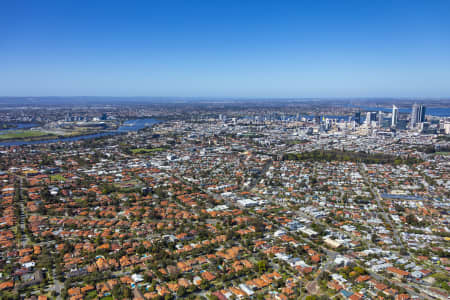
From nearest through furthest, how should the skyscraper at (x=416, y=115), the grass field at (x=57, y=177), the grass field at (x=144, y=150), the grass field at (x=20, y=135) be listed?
the grass field at (x=57, y=177) < the grass field at (x=144, y=150) < the grass field at (x=20, y=135) < the skyscraper at (x=416, y=115)

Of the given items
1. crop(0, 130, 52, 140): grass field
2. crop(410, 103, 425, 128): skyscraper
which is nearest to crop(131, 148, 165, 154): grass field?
crop(0, 130, 52, 140): grass field

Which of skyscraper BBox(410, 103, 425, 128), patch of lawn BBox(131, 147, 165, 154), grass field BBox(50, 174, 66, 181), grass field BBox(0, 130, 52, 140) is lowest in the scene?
grass field BBox(50, 174, 66, 181)

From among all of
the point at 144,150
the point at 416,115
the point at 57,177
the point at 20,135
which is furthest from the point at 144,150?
the point at 416,115

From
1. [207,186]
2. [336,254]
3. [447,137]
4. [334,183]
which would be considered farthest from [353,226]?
[447,137]

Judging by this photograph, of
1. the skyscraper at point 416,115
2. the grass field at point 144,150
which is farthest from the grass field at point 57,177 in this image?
the skyscraper at point 416,115

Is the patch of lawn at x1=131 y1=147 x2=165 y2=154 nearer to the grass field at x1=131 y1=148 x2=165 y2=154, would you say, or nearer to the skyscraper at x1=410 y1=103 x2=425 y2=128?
the grass field at x1=131 y1=148 x2=165 y2=154

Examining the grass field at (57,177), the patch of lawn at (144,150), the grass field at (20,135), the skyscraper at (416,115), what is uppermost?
the skyscraper at (416,115)

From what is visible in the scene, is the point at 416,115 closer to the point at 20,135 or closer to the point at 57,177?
the point at 57,177

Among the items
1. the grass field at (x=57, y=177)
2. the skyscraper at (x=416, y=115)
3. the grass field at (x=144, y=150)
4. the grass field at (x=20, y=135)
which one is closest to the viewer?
the grass field at (x=57, y=177)

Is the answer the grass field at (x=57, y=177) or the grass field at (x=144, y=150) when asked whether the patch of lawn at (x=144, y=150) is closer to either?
the grass field at (x=144, y=150)

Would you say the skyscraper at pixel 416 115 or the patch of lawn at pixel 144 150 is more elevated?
the skyscraper at pixel 416 115

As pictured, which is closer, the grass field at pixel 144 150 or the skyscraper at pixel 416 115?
the grass field at pixel 144 150
